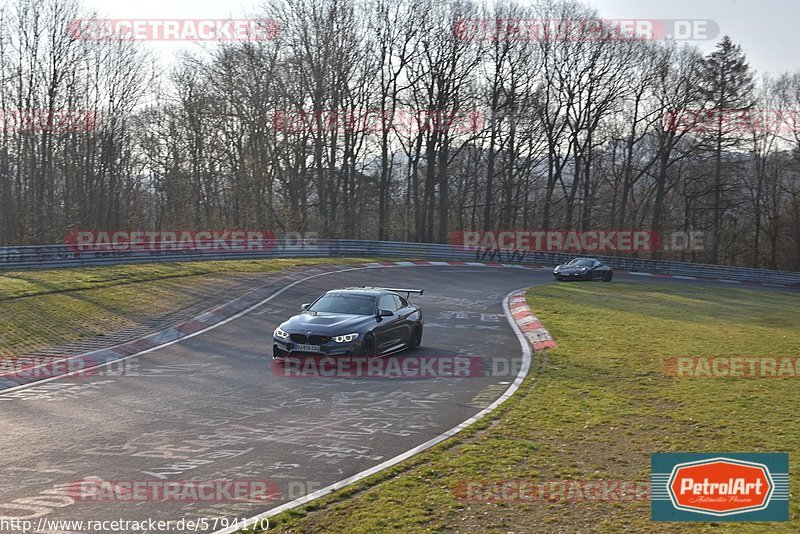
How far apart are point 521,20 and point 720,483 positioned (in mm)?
58972

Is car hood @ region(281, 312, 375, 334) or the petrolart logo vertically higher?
car hood @ region(281, 312, 375, 334)

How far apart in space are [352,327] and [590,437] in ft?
21.2

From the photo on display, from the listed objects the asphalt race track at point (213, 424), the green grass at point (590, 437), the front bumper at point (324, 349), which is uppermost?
the front bumper at point (324, 349)

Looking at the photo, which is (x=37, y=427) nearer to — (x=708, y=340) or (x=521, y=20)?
(x=708, y=340)

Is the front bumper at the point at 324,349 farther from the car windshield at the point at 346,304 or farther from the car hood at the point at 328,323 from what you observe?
the car windshield at the point at 346,304

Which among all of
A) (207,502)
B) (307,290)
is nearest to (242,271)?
(307,290)

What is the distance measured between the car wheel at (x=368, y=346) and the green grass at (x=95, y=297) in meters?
7.18

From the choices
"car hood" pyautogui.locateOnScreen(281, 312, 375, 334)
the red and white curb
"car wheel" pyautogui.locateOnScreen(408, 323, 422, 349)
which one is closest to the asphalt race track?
"car wheel" pyautogui.locateOnScreen(408, 323, 422, 349)

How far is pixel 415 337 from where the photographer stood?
16859 mm

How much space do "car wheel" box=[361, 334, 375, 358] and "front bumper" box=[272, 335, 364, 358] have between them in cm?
15

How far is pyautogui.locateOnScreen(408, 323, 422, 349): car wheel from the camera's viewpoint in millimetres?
16672

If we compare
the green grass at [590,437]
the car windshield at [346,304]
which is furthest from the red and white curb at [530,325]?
the car windshield at [346,304]

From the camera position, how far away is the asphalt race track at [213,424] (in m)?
7.51

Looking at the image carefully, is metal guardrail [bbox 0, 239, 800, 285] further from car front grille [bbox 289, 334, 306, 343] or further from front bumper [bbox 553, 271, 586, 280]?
car front grille [bbox 289, 334, 306, 343]
